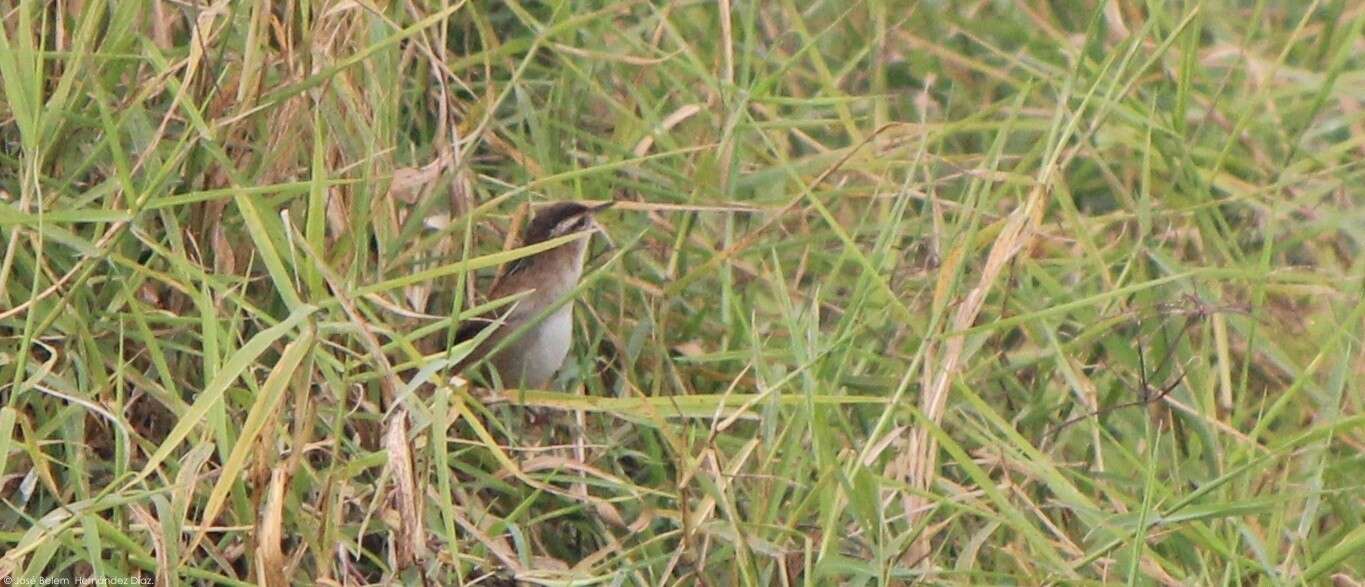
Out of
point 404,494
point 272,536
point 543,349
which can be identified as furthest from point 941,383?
point 272,536

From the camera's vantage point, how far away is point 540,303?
12.5 ft

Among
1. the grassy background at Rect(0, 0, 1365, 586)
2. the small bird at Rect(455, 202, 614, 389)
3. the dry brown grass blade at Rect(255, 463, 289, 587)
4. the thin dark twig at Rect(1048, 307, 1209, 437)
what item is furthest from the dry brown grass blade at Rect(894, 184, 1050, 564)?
the dry brown grass blade at Rect(255, 463, 289, 587)

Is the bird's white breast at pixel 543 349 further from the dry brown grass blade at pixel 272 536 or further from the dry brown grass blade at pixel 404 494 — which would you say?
the dry brown grass blade at pixel 272 536

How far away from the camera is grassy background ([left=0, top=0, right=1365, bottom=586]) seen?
316 centimetres

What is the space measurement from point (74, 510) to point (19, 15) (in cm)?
79

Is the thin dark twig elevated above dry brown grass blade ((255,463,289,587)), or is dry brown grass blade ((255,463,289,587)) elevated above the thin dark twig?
dry brown grass blade ((255,463,289,587))

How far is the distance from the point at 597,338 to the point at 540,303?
0.11m

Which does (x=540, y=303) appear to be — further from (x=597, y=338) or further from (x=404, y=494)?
(x=404, y=494)

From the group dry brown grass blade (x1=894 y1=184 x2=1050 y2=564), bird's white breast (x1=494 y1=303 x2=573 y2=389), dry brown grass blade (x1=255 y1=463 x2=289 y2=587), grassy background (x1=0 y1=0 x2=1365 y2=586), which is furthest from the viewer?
bird's white breast (x1=494 y1=303 x2=573 y2=389)

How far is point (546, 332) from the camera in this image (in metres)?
3.66

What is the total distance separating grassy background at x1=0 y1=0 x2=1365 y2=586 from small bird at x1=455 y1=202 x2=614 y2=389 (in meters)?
0.08

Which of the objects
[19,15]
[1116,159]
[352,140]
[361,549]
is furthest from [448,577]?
[1116,159]

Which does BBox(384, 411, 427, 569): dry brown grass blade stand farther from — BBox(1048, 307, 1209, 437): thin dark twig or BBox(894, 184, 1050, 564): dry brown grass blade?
BBox(1048, 307, 1209, 437): thin dark twig

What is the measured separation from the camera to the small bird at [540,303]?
3.67 meters
